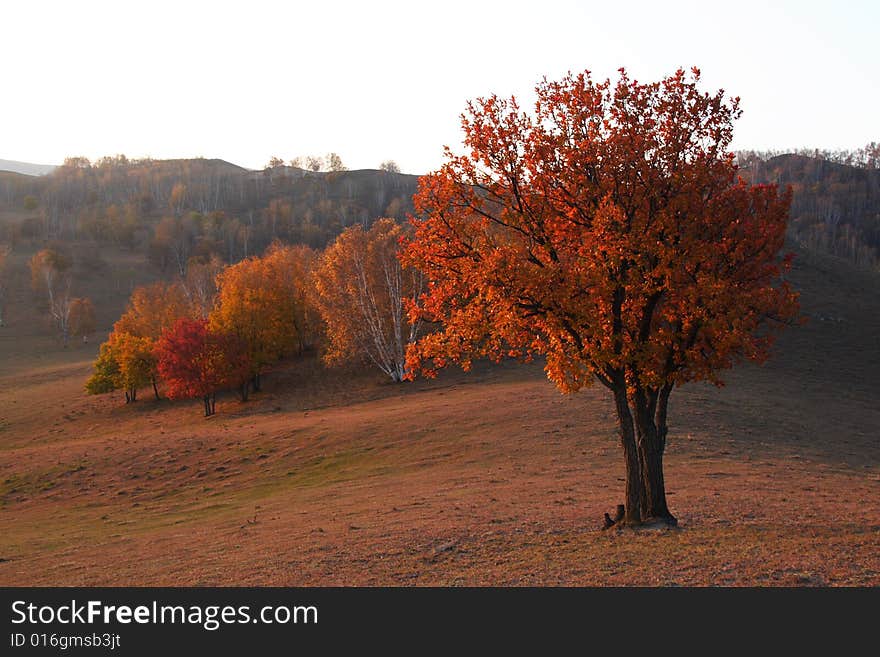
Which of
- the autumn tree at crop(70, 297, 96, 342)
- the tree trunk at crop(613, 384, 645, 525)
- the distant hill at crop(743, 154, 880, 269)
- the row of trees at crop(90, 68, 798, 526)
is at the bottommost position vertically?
the autumn tree at crop(70, 297, 96, 342)

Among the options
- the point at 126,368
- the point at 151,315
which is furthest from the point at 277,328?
the point at 151,315

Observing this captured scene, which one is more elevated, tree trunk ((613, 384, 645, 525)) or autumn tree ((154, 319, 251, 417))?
tree trunk ((613, 384, 645, 525))

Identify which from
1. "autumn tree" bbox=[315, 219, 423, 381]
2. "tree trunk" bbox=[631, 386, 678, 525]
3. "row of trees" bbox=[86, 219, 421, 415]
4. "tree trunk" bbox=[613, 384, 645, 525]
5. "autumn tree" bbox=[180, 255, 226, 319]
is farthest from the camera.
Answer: "autumn tree" bbox=[180, 255, 226, 319]

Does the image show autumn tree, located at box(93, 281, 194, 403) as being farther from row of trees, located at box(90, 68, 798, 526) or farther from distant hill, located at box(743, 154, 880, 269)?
distant hill, located at box(743, 154, 880, 269)

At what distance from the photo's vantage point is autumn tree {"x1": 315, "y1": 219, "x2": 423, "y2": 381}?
61.8 m

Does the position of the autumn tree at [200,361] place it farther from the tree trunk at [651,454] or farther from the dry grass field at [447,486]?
the tree trunk at [651,454]

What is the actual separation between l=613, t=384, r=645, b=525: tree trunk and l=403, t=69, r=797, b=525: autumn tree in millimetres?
670

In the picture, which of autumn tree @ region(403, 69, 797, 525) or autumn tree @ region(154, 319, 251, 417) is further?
autumn tree @ region(154, 319, 251, 417)

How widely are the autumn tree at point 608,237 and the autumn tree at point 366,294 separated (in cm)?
4425

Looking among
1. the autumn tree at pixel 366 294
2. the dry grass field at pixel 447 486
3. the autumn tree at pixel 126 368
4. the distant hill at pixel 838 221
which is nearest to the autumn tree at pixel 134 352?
the autumn tree at pixel 126 368

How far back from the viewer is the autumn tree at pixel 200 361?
5956cm

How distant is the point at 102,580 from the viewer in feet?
55.2

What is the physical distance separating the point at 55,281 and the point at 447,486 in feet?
510

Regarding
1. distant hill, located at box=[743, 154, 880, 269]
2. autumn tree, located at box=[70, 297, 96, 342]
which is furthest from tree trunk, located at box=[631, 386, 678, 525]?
distant hill, located at box=[743, 154, 880, 269]
